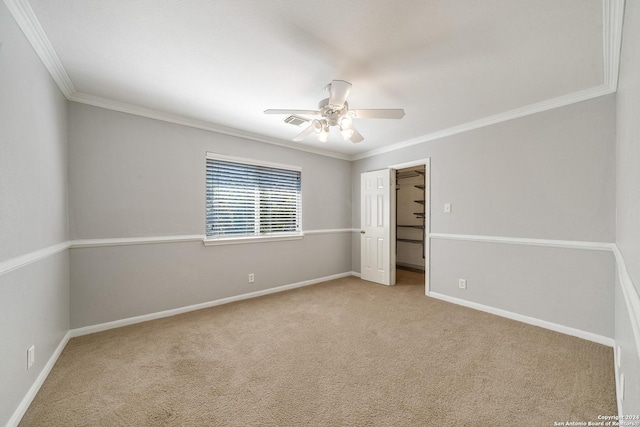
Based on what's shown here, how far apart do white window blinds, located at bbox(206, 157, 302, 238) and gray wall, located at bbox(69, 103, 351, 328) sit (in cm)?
18

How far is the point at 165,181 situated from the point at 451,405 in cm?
354

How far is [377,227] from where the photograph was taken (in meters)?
4.69

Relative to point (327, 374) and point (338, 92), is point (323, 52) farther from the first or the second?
point (327, 374)

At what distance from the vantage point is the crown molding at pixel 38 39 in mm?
1510

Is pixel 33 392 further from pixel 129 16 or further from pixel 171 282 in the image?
pixel 129 16

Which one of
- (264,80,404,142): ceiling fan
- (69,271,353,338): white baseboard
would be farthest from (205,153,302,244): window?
(264,80,404,142): ceiling fan

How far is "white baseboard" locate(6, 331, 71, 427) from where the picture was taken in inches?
59.6

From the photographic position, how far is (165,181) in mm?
3154

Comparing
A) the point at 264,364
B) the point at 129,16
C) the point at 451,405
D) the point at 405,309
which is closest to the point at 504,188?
the point at 405,309

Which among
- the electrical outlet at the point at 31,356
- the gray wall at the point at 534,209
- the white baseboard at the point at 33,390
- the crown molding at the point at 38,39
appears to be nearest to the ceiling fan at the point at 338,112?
the crown molding at the point at 38,39

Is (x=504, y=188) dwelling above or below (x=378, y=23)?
below

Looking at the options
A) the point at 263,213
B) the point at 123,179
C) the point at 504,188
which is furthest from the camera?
the point at 263,213

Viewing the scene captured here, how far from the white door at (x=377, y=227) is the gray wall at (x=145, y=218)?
173 centimetres

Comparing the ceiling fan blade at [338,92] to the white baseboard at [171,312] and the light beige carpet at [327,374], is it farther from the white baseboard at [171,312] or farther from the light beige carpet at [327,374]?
the white baseboard at [171,312]
